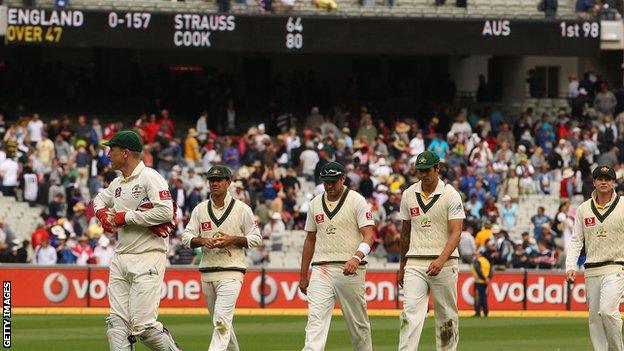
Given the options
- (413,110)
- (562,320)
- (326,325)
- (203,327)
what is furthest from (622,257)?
(413,110)

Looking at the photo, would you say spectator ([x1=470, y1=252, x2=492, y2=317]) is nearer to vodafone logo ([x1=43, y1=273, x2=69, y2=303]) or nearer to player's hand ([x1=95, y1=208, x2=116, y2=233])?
vodafone logo ([x1=43, y1=273, x2=69, y2=303])

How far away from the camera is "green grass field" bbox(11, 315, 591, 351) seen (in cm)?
2184

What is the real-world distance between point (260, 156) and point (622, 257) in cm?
2140

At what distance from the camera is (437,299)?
1616 centimetres

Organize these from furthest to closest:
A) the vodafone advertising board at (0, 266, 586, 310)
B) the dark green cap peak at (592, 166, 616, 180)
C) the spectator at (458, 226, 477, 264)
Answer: the spectator at (458, 226, 477, 264), the vodafone advertising board at (0, 266, 586, 310), the dark green cap peak at (592, 166, 616, 180)

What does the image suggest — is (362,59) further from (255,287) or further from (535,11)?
(255,287)

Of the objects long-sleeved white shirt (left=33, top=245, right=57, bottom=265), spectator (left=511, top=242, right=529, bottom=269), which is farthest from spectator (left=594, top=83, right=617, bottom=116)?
Answer: long-sleeved white shirt (left=33, top=245, right=57, bottom=265)

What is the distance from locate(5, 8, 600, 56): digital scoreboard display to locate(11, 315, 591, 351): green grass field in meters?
11.4

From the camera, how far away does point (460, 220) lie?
1616cm

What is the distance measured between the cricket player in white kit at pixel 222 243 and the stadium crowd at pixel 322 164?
15.3 metres

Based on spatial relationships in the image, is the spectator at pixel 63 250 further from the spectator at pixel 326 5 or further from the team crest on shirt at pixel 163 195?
the team crest on shirt at pixel 163 195

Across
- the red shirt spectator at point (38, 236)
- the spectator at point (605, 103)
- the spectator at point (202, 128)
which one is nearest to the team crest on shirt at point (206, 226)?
the red shirt spectator at point (38, 236)

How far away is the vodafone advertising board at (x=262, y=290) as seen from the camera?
3061cm

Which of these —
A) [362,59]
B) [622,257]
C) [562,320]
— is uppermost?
[362,59]
